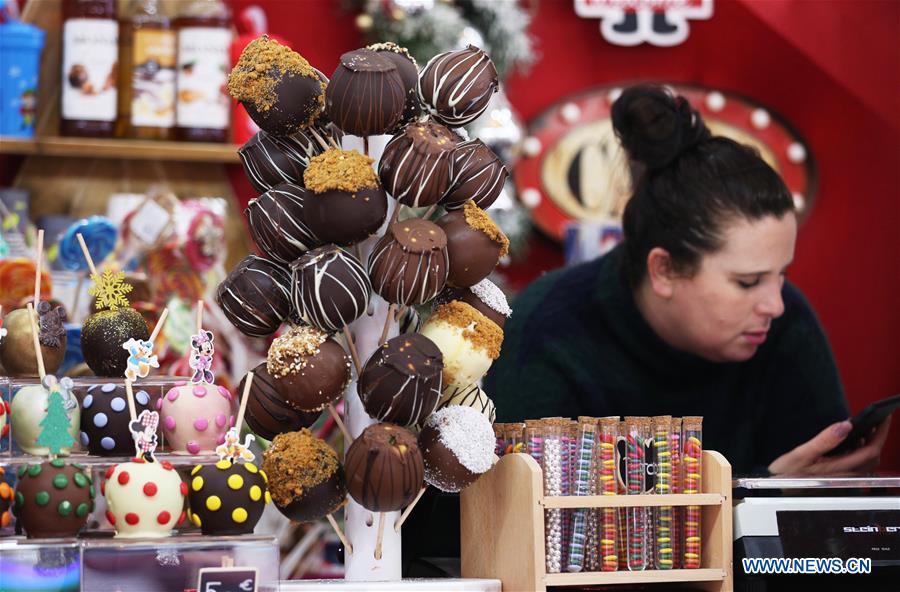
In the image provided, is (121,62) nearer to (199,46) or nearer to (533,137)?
(199,46)

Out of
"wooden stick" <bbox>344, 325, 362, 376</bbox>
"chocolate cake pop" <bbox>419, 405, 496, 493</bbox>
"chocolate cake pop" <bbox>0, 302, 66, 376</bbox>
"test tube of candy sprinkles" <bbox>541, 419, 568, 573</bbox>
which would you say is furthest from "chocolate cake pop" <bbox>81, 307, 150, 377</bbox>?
"test tube of candy sprinkles" <bbox>541, 419, 568, 573</bbox>

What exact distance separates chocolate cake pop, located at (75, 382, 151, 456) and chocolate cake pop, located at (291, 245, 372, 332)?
0.23 meters

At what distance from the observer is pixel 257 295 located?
1379 mm

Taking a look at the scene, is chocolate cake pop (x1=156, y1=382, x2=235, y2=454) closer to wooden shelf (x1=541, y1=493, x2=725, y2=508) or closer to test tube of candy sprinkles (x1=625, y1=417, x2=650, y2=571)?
wooden shelf (x1=541, y1=493, x2=725, y2=508)

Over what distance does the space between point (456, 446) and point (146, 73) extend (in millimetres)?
2252

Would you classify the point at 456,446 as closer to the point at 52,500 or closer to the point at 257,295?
the point at 257,295

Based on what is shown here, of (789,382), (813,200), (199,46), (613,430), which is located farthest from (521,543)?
(813,200)

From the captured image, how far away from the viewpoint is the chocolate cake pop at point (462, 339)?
52.7 inches

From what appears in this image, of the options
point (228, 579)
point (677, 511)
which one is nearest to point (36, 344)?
point (228, 579)

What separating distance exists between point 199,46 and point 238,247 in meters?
0.76

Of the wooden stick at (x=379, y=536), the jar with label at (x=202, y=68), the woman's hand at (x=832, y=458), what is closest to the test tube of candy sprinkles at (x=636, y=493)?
the wooden stick at (x=379, y=536)

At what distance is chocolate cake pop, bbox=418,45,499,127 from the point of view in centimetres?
138

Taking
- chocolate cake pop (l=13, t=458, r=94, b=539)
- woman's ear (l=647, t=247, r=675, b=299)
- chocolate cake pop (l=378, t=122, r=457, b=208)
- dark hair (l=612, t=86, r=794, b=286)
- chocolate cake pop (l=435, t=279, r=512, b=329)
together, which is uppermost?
dark hair (l=612, t=86, r=794, b=286)

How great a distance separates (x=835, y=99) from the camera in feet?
15.2
